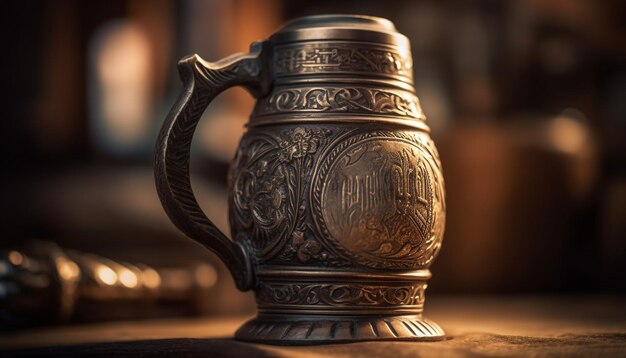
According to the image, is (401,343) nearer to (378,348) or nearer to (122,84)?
(378,348)

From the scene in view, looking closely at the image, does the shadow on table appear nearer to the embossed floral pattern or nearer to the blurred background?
the embossed floral pattern

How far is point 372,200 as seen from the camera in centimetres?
132

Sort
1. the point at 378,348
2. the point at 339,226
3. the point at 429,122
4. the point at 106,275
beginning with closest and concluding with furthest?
1. the point at 378,348
2. the point at 339,226
3. the point at 106,275
4. the point at 429,122

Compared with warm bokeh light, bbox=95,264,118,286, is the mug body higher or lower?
lower

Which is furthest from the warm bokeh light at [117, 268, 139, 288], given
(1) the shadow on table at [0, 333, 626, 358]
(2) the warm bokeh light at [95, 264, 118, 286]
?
(1) the shadow on table at [0, 333, 626, 358]

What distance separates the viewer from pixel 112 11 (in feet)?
Answer: 17.1

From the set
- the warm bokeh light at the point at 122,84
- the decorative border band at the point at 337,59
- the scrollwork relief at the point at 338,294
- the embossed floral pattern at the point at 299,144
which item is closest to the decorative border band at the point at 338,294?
the scrollwork relief at the point at 338,294

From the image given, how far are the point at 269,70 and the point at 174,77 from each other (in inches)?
144

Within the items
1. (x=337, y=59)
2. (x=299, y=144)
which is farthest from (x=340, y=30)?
(x=299, y=144)

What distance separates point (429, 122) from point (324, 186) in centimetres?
273

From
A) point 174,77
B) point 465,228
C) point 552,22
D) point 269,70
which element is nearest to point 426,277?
point 269,70

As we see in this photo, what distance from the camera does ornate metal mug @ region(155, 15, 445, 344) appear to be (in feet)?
4.35

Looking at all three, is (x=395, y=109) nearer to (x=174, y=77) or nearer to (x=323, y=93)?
(x=323, y=93)

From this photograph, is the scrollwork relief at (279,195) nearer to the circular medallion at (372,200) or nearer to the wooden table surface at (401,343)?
the circular medallion at (372,200)
